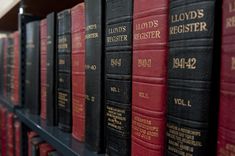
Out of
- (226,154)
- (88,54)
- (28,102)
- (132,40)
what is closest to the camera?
(226,154)

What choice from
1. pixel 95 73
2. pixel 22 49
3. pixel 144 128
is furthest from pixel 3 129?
pixel 144 128

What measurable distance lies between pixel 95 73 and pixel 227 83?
270 mm

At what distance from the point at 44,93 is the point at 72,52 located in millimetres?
215

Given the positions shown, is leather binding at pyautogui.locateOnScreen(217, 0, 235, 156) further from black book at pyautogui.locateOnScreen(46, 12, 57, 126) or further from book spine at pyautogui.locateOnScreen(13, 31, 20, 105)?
book spine at pyautogui.locateOnScreen(13, 31, 20, 105)

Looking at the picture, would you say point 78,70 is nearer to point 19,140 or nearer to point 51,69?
point 51,69

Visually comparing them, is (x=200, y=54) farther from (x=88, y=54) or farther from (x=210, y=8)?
(x=88, y=54)

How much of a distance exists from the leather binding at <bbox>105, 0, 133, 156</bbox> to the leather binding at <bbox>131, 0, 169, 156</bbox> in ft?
0.07

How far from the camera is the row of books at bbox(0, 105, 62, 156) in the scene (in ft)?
2.62

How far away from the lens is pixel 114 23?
479 millimetres

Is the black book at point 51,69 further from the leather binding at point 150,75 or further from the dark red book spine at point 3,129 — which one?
the dark red book spine at point 3,129

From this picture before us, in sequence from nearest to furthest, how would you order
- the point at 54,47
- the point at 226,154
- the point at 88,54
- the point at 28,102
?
the point at 226,154, the point at 88,54, the point at 54,47, the point at 28,102

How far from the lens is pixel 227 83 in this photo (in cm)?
31

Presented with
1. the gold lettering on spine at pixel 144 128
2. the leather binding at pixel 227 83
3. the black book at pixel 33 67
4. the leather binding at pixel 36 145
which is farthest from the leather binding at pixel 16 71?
the leather binding at pixel 227 83

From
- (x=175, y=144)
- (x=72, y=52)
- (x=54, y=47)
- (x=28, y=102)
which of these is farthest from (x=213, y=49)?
(x=28, y=102)
